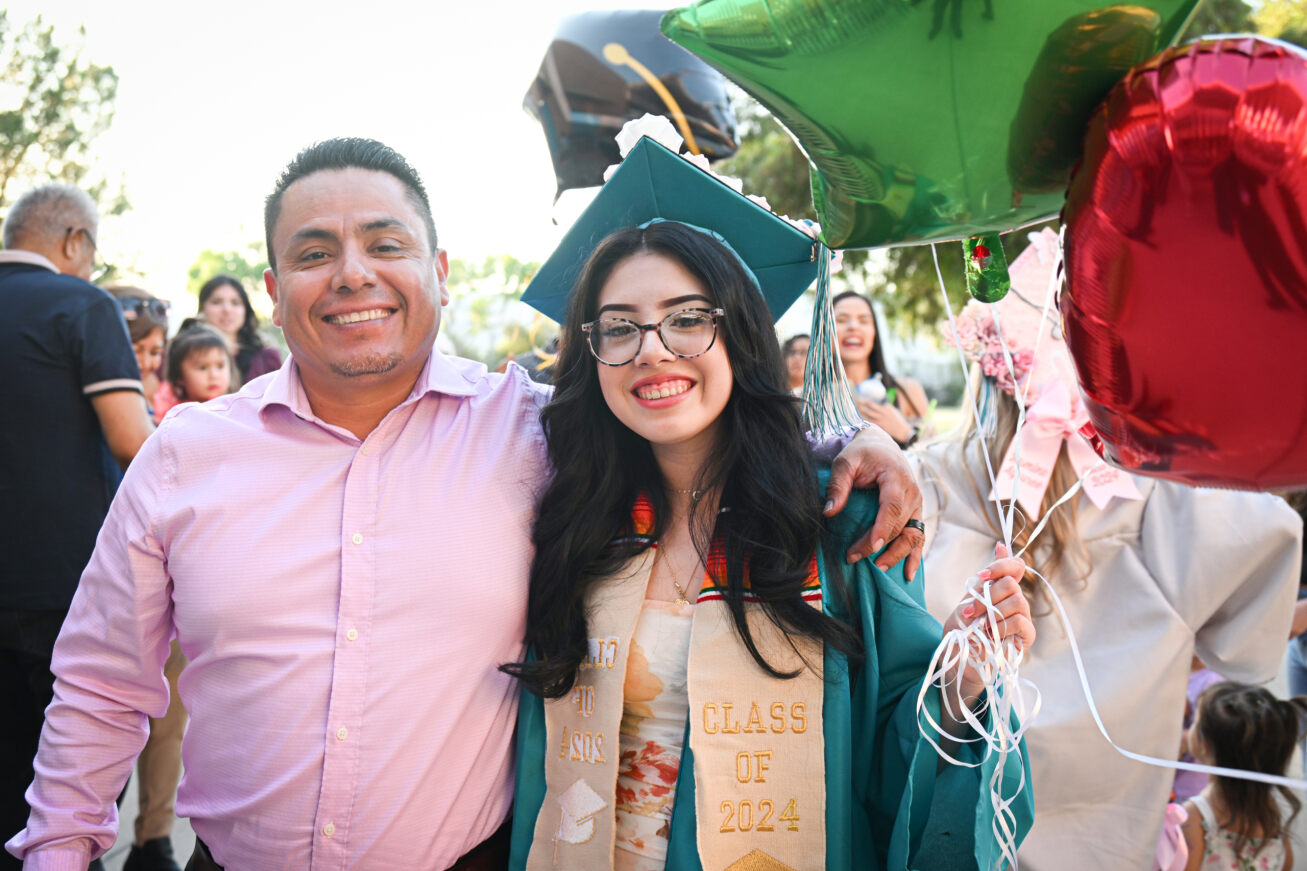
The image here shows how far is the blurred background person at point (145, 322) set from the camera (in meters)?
4.53

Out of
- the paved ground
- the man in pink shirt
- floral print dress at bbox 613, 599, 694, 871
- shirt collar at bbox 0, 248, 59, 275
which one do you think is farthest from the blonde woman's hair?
shirt collar at bbox 0, 248, 59, 275

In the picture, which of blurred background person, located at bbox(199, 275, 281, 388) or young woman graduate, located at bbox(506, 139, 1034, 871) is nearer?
young woman graduate, located at bbox(506, 139, 1034, 871)

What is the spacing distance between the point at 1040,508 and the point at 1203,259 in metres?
1.81

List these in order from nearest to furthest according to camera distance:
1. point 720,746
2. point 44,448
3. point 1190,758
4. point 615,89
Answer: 1. point 720,746
2. point 44,448
3. point 1190,758
4. point 615,89

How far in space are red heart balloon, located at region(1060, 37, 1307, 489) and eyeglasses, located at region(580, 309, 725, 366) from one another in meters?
0.91

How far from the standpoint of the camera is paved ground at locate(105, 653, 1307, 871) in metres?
2.88

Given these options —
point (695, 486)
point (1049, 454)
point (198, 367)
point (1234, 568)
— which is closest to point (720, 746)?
point (695, 486)

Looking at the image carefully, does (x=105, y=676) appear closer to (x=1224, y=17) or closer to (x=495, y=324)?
(x=495, y=324)

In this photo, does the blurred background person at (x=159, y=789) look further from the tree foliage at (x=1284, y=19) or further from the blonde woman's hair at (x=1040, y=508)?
the tree foliage at (x=1284, y=19)

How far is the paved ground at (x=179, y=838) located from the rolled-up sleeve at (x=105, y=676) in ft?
5.72

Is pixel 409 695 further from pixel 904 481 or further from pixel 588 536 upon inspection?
pixel 904 481

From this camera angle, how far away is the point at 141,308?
15.0ft

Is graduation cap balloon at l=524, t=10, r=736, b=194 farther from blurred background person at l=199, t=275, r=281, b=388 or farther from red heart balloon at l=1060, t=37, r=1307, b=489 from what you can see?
red heart balloon at l=1060, t=37, r=1307, b=489

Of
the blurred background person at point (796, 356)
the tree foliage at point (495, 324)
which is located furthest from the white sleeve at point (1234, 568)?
the blurred background person at point (796, 356)
